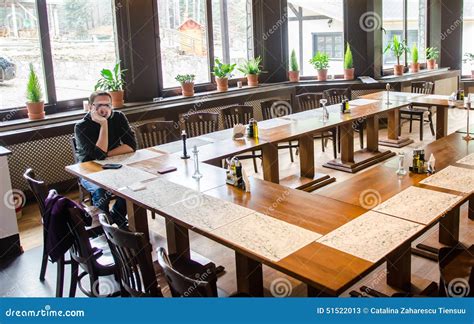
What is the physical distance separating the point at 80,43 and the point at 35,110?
3.10 ft

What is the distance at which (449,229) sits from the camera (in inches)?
142

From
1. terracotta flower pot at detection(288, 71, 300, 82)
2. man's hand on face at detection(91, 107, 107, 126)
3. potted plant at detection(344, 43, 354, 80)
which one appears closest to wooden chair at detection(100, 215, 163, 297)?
man's hand on face at detection(91, 107, 107, 126)

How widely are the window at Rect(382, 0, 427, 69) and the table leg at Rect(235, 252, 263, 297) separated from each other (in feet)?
20.2

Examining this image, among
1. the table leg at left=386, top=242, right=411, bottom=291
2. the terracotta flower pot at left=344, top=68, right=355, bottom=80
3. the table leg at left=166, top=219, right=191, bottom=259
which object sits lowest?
the table leg at left=386, top=242, right=411, bottom=291

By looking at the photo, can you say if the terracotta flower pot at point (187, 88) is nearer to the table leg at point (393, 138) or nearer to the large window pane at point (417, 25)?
the table leg at point (393, 138)

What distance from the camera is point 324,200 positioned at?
2793mm

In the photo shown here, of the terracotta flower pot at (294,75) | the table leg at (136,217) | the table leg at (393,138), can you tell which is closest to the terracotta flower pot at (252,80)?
the terracotta flower pot at (294,75)

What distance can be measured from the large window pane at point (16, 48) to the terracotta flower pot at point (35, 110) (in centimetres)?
19

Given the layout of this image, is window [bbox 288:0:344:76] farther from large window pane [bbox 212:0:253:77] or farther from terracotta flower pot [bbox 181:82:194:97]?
terracotta flower pot [bbox 181:82:194:97]

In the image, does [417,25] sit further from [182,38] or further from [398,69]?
[182,38]

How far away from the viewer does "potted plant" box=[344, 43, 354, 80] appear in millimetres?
7566

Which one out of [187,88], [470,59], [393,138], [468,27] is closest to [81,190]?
[187,88]

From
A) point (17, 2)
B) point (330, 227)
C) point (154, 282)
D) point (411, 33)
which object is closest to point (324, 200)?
point (330, 227)

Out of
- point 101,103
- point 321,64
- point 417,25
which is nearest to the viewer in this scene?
A: point 101,103
